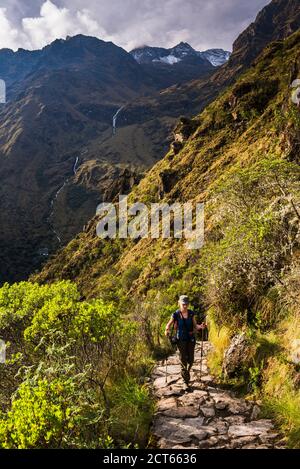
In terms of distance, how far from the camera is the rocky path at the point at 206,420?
6055 mm

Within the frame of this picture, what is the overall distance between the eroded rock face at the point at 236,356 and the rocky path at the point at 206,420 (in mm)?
452

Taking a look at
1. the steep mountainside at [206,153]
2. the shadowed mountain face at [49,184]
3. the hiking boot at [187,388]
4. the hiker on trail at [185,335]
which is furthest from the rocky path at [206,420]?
the shadowed mountain face at [49,184]

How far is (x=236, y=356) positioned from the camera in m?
8.35

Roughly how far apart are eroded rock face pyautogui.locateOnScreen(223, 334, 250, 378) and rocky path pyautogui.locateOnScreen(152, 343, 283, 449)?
1.48 ft

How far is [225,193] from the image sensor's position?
12039mm

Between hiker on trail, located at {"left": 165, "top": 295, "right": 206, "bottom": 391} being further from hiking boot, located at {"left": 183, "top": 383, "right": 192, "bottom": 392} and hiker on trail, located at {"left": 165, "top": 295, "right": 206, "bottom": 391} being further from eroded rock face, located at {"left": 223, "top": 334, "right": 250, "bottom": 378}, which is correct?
eroded rock face, located at {"left": 223, "top": 334, "right": 250, "bottom": 378}

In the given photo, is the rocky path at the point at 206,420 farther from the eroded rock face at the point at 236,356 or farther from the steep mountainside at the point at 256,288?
the eroded rock face at the point at 236,356

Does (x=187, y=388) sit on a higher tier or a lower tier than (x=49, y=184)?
lower

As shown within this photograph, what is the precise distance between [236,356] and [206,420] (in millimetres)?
1833

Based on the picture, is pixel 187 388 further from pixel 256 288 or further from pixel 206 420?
pixel 256 288

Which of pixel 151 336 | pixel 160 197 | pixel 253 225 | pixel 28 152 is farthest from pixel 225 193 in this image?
pixel 28 152

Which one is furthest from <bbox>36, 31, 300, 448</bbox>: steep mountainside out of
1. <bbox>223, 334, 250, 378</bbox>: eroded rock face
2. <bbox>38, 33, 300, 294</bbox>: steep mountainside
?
<bbox>38, 33, 300, 294</bbox>: steep mountainside

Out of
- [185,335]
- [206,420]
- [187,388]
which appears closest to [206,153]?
[185,335]

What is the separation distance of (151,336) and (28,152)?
184 meters
